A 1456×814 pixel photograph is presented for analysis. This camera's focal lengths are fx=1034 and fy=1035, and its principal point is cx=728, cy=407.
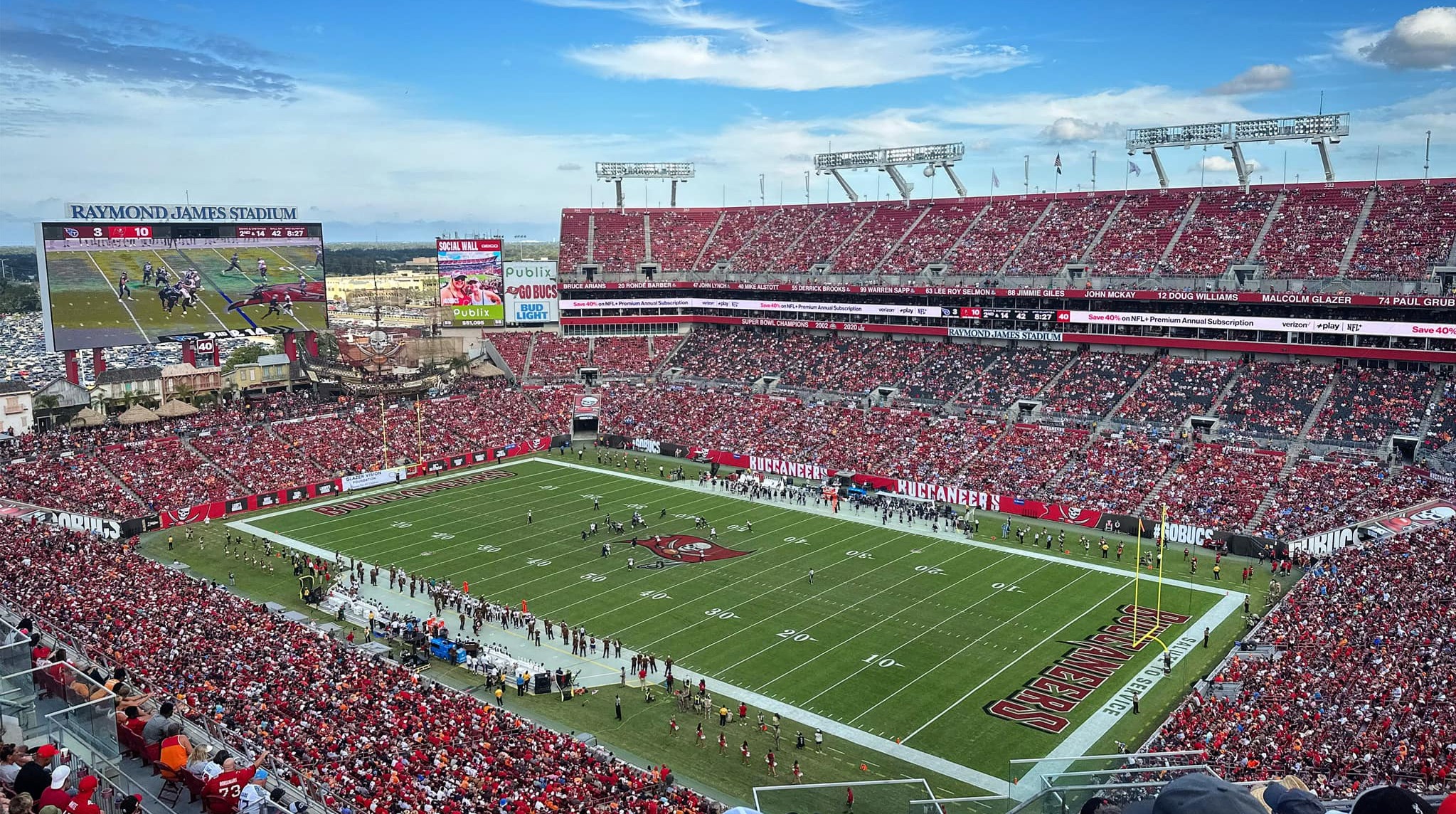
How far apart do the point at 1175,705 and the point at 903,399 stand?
34.3 meters

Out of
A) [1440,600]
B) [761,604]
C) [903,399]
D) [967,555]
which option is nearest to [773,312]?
[903,399]

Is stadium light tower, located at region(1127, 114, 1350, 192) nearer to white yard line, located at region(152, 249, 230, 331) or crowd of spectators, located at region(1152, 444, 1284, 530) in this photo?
crowd of spectators, located at region(1152, 444, 1284, 530)

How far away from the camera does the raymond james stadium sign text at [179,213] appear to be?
52.0 m

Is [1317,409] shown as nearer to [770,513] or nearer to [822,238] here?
[770,513]

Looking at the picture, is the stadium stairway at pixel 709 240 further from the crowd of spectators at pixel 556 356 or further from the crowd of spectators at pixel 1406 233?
the crowd of spectators at pixel 1406 233

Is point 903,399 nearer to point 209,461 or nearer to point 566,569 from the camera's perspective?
point 566,569

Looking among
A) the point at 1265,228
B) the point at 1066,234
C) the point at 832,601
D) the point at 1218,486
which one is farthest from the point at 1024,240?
the point at 832,601

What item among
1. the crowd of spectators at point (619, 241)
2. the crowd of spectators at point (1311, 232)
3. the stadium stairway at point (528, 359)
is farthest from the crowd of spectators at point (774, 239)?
the crowd of spectators at point (1311, 232)

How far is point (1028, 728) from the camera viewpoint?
25375 mm

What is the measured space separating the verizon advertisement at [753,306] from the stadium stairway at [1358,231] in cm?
2171

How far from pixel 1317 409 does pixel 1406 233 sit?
1245cm

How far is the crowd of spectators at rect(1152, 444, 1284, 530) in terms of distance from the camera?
136 ft

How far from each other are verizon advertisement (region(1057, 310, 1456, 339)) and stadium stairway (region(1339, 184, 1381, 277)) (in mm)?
3133

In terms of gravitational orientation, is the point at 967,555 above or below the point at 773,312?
below
